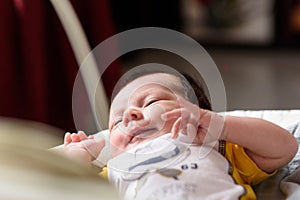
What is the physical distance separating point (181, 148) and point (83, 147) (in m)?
0.19

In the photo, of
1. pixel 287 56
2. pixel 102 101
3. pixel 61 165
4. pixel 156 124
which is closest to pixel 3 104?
pixel 102 101

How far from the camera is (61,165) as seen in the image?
2.10ft

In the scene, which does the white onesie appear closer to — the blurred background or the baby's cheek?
the baby's cheek

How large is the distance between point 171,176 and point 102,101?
51 cm

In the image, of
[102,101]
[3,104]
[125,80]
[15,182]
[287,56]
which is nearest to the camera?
[15,182]

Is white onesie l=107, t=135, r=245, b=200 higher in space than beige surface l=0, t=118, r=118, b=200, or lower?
lower

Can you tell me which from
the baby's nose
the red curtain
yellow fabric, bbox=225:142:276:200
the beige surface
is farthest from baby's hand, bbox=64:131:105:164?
the red curtain

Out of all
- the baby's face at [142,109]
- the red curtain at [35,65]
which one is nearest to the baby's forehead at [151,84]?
the baby's face at [142,109]

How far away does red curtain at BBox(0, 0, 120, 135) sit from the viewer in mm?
2021

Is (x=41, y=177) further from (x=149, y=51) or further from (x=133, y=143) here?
(x=149, y=51)

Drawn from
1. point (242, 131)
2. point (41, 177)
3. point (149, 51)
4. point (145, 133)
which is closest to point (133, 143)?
point (145, 133)

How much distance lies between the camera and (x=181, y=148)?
960 mm

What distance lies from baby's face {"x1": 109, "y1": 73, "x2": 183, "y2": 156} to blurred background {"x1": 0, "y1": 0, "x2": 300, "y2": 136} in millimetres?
1017

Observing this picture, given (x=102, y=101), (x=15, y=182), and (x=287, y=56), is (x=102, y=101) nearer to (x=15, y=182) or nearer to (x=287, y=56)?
(x=15, y=182)
